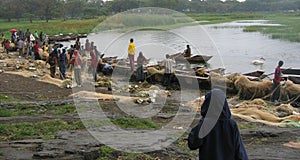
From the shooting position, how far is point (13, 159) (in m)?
5.19

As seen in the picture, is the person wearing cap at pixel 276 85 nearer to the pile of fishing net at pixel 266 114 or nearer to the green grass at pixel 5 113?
the pile of fishing net at pixel 266 114

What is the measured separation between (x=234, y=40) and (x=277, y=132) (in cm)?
3618

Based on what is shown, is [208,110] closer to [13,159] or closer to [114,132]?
[13,159]

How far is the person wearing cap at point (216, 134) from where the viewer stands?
11.0 ft

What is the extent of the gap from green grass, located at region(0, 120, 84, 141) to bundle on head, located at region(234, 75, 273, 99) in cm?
733

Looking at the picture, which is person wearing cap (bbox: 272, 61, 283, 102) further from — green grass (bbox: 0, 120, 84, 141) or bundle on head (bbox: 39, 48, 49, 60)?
bundle on head (bbox: 39, 48, 49, 60)

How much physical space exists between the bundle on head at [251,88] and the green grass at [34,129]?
733cm

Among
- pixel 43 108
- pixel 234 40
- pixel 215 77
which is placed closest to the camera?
pixel 43 108

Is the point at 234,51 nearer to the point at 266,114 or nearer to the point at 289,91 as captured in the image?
the point at 289,91

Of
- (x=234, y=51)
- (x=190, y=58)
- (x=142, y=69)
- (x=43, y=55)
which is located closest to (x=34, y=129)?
(x=142, y=69)

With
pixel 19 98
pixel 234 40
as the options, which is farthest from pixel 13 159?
pixel 234 40

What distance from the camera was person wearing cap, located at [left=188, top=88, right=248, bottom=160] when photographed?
3.34m

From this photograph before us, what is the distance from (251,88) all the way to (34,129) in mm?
8361

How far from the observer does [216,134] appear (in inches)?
136
